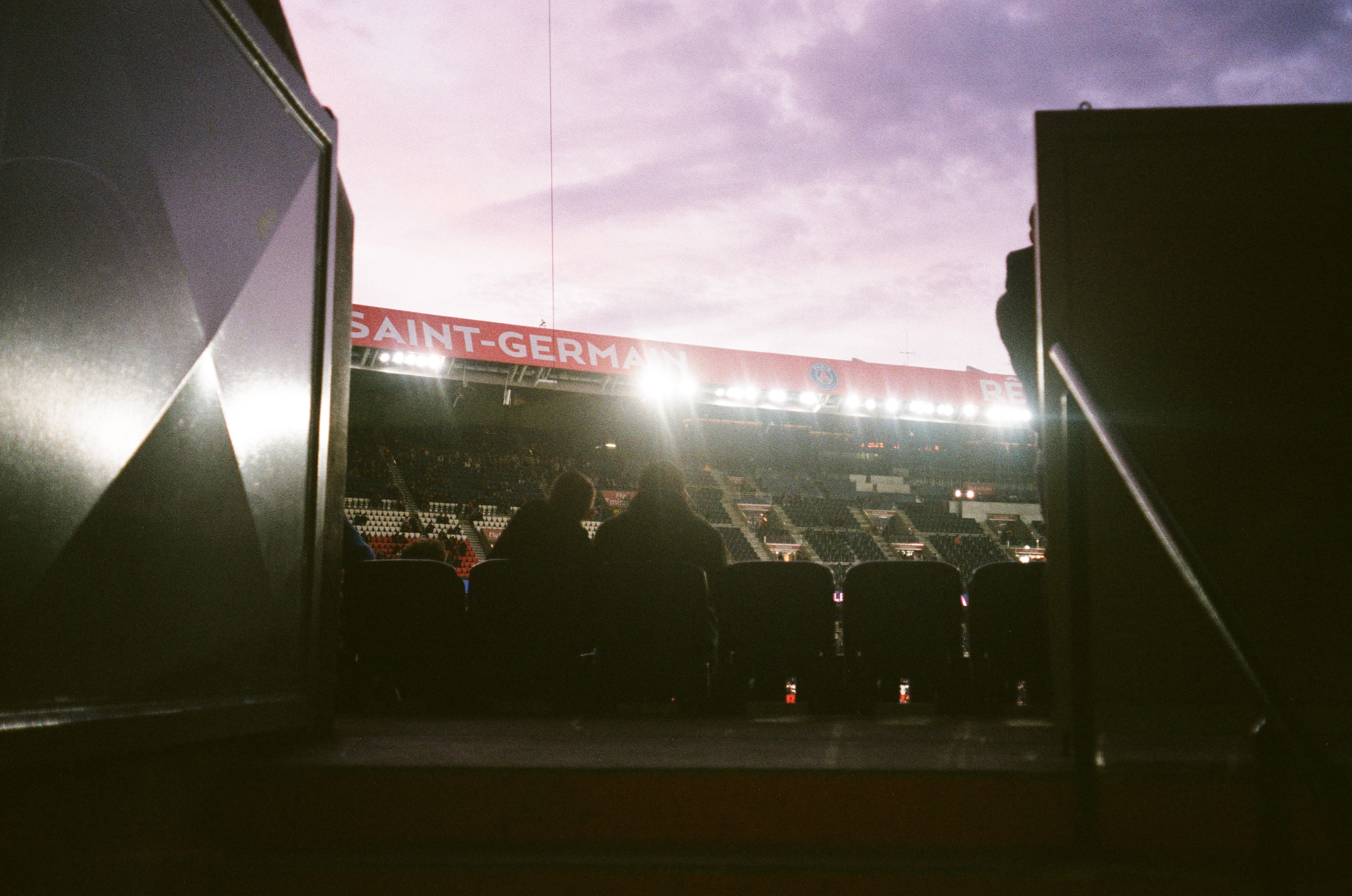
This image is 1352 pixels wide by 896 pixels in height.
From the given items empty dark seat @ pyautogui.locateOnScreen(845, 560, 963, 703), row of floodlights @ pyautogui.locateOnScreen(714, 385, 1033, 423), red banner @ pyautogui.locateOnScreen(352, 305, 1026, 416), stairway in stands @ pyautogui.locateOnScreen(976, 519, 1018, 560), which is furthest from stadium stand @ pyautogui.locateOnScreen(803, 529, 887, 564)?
empty dark seat @ pyautogui.locateOnScreen(845, 560, 963, 703)

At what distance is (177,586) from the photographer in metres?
1.72

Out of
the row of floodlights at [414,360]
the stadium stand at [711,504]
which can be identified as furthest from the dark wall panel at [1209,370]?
the stadium stand at [711,504]

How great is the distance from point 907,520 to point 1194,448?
19.1 meters

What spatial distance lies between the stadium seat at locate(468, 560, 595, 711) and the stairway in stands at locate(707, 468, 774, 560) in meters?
15.2

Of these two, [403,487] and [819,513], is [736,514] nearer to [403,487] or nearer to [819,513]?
[819,513]

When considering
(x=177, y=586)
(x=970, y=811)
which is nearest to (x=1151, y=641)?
(x=970, y=811)

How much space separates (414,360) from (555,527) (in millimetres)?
11189

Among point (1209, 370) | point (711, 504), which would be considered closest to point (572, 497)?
point (1209, 370)

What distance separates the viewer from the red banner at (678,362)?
40.4 ft

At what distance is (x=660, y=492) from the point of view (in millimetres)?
3967

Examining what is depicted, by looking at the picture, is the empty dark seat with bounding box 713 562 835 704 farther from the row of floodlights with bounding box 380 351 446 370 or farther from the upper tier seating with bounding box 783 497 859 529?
the upper tier seating with bounding box 783 497 859 529

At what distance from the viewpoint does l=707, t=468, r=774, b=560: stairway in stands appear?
62.4 ft

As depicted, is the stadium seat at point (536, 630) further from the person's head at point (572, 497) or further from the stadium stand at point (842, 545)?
the stadium stand at point (842, 545)

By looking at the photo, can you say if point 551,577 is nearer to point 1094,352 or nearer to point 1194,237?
point 1094,352
